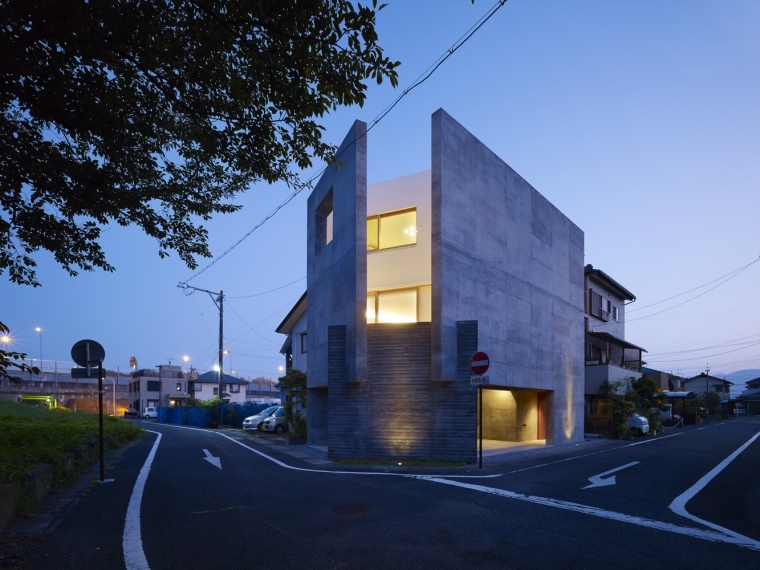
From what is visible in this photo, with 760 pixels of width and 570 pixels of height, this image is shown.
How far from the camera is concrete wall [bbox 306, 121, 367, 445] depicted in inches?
653

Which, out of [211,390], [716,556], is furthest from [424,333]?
[211,390]

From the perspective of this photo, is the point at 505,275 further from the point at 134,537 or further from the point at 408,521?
the point at 134,537

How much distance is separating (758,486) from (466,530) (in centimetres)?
881

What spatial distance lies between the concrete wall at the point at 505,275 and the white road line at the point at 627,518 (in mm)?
5869

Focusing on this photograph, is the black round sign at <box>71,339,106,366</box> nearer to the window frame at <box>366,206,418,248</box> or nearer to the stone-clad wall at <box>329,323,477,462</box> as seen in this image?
the stone-clad wall at <box>329,323,477,462</box>

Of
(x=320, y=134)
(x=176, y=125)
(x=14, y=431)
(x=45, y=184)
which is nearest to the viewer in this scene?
(x=320, y=134)

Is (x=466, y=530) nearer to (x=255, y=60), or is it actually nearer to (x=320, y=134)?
(x=320, y=134)

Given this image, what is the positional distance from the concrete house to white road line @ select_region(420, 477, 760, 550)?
17.3 ft

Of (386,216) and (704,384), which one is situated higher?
(386,216)

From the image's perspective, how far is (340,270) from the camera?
18516 mm

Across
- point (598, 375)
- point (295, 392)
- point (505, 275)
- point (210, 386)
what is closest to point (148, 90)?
point (505, 275)

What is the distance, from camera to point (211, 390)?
71.9 m

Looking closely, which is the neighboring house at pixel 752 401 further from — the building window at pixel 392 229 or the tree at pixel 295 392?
the building window at pixel 392 229

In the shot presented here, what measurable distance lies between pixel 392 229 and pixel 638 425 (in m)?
22.0
